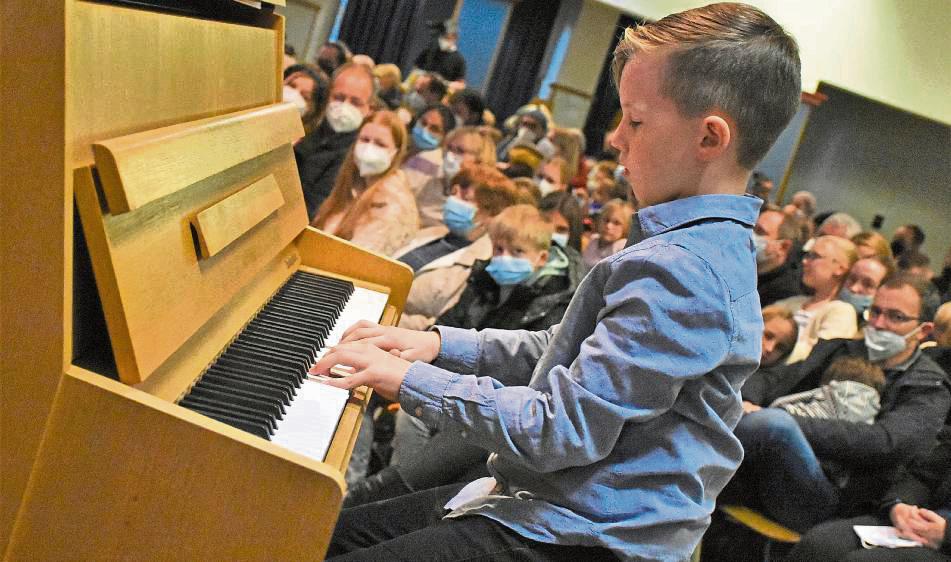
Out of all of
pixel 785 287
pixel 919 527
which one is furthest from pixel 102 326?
pixel 785 287

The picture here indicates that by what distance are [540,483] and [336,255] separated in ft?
3.61

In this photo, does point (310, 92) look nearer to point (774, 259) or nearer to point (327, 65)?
point (327, 65)

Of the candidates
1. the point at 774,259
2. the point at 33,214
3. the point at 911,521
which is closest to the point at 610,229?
the point at 774,259

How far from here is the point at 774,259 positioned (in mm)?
5141

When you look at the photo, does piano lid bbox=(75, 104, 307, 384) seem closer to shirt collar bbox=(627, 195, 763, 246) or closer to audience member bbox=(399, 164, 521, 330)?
shirt collar bbox=(627, 195, 763, 246)

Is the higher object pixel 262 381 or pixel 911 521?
pixel 262 381

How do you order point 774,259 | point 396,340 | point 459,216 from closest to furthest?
point 396,340 < point 459,216 < point 774,259

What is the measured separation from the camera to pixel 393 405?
2.91 metres

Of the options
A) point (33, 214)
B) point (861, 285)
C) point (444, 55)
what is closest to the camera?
point (33, 214)

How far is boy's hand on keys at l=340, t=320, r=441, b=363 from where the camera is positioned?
5.70 ft

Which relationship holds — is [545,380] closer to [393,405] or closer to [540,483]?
[540,483]

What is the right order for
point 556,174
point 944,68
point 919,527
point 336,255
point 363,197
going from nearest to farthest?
1. point 336,255
2. point 919,527
3. point 363,197
4. point 556,174
5. point 944,68

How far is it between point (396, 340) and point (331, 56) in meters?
5.22

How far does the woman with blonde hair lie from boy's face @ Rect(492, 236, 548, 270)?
2.21ft
